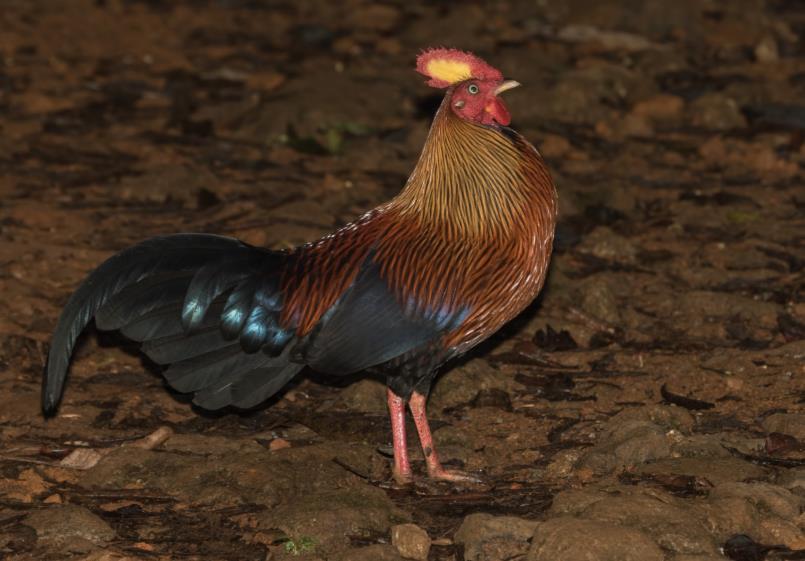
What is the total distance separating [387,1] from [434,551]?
38.7 ft

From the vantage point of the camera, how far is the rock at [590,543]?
5.15 metres

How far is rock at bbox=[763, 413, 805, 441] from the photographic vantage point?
656cm

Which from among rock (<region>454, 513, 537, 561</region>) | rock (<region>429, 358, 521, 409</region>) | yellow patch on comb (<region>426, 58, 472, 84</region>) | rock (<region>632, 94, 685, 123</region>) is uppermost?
yellow patch on comb (<region>426, 58, 472, 84</region>)

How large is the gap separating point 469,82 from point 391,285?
1.06 m

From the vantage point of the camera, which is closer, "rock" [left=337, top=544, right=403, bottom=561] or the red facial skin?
"rock" [left=337, top=544, right=403, bottom=561]

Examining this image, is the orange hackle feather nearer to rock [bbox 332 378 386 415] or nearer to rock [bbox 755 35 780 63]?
rock [bbox 332 378 386 415]

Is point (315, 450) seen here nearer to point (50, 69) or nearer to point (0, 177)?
point (0, 177)

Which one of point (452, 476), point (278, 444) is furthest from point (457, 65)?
point (278, 444)

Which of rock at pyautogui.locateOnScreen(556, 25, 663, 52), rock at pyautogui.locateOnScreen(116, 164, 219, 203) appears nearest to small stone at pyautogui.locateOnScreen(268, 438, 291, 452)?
rock at pyautogui.locateOnScreen(116, 164, 219, 203)

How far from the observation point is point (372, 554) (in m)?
5.41

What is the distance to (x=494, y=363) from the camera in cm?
784

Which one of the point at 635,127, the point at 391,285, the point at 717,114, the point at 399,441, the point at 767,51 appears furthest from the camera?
the point at 767,51

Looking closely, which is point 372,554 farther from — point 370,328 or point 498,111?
point 498,111

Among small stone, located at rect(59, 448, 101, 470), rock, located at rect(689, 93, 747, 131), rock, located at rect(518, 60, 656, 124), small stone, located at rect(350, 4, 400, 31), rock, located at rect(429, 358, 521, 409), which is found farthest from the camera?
small stone, located at rect(350, 4, 400, 31)
